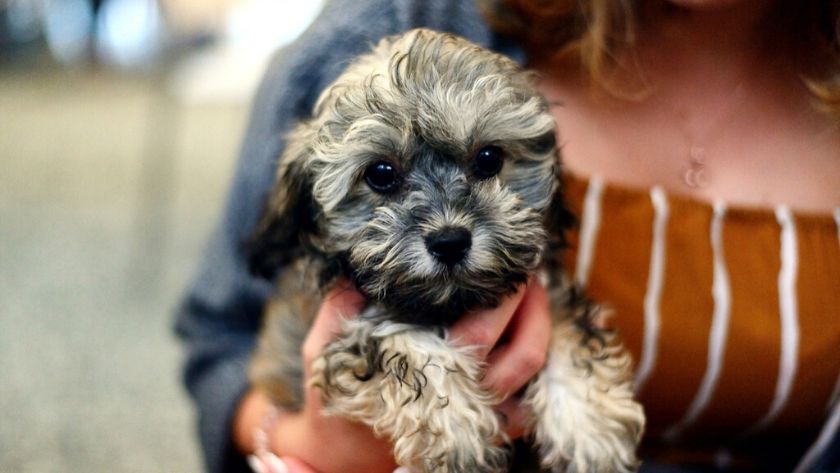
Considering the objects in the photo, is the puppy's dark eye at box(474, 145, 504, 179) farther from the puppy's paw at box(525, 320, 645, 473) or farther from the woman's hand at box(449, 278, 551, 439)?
the puppy's paw at box(525, 320, 645, 473)

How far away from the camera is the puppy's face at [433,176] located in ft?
3.83

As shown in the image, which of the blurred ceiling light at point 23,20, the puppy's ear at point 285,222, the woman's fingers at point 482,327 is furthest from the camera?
the blurred ceiling light at point 23,20

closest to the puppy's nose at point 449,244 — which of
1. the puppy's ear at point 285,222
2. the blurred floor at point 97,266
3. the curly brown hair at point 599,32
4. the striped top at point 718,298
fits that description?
the puppy's ear at point 285,222

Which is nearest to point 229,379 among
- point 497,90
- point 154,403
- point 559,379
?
point 559,379

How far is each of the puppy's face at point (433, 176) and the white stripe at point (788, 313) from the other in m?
0.49

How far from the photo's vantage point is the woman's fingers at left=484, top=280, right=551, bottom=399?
1247 mm

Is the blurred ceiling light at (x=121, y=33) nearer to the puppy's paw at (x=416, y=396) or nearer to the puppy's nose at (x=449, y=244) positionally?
the puppy's paw at (x=416, y=396)

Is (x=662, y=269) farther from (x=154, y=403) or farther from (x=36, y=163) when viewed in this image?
(x=36, y=163)

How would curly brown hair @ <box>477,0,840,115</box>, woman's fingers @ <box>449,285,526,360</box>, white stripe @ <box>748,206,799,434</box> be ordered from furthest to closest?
curly brown hair @ <box>477,0,840,115</box>, white stripe @ <box>748,206,799,434</box>, woman's fingers @ <box>449,285,526,360</box>

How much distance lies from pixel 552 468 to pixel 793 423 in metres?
0.58

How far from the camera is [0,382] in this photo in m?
2.49

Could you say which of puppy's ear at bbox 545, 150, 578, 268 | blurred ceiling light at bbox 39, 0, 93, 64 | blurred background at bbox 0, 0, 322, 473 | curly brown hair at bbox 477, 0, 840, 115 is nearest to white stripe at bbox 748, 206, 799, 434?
curly brown hair at bbox 477, 0, 840, 115

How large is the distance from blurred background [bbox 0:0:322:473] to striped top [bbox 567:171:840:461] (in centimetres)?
136

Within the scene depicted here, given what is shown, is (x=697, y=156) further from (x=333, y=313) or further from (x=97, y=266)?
(x=97, y=266)
